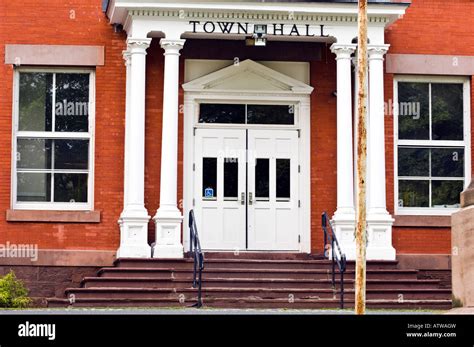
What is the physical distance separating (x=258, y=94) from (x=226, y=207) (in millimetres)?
2150

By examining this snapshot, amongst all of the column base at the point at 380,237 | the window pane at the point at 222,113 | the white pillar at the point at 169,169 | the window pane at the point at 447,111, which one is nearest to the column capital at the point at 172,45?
the white pillar at the point at 169,169

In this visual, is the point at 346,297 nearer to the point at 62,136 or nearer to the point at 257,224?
the point at 257,224

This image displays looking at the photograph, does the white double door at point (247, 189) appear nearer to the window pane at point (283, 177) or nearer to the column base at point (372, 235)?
the window pane at point (283, 177)

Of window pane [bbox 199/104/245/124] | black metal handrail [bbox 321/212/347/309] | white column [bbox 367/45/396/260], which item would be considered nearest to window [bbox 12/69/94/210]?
window pane [bbox 199/104/245/124]

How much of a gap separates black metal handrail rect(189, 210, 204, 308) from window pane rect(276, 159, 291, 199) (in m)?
2.03

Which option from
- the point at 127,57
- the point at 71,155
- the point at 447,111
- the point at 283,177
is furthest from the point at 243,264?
the point at 447,111

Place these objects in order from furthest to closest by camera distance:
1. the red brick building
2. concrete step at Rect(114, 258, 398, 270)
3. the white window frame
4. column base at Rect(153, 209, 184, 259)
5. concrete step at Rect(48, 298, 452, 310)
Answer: the white window frame, the red brick building, column base at Rect(153, 209, 184, 259), concrete step at Rect(114, 258, 398, 270), concrete step at Rect(48, 298, 452, 310)

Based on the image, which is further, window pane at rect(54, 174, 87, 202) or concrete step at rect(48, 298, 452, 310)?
window pane at rect(54, 174, 87, 202)

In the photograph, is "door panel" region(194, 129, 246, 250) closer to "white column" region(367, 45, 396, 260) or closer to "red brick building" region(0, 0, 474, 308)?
"red brick building" region(0, 0, 474, 308)

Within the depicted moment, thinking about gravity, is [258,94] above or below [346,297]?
above

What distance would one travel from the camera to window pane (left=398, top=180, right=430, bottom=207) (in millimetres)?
21891
